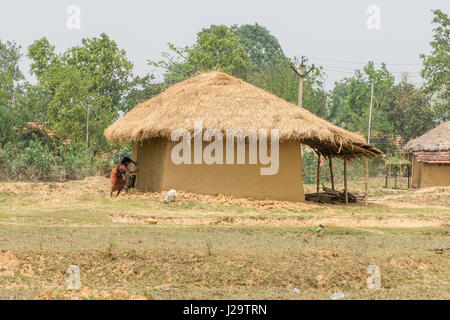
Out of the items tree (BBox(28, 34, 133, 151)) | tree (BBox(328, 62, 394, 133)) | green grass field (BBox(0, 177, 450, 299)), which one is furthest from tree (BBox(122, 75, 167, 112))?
green grass field (BBox(0, 177, 450, 299))

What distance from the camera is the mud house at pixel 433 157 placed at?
25734mm

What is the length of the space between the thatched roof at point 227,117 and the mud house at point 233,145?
0.08 feet

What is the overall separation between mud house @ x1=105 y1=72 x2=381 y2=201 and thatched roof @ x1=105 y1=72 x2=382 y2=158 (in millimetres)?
25

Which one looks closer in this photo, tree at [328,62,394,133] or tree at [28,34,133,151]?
tree at [28,34,133,151]

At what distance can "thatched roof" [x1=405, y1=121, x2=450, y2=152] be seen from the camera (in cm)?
2636

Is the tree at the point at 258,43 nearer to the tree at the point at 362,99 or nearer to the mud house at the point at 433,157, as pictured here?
the tree at the point at 362,99

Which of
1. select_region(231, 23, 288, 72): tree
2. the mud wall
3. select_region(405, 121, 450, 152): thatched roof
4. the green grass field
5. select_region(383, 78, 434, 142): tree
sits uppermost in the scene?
select_region(231, 23, 288, 72): tree

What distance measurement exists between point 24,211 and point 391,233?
7273 millimetres

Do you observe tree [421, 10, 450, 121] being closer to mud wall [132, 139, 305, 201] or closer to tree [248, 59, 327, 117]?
tree [248, 59, 327, 117]

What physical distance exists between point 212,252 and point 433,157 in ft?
64.6

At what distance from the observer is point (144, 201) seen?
15.1 meters

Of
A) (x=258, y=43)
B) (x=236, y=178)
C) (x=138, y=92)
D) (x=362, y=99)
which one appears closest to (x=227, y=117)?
(x=236, y=178)
